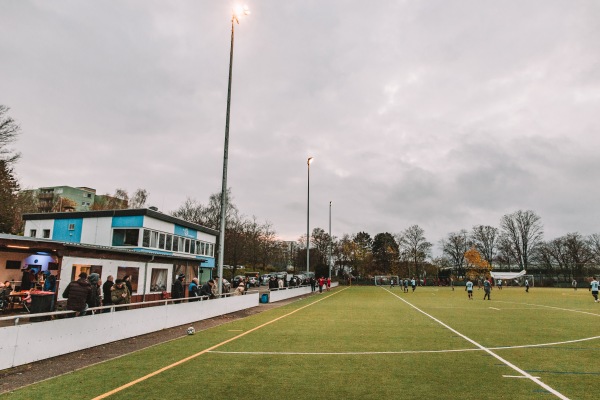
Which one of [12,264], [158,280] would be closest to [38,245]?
[12,264]

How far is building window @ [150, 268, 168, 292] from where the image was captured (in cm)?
2416

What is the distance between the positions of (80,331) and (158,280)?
575 inches

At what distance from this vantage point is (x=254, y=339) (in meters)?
12.6

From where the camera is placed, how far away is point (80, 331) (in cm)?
1066

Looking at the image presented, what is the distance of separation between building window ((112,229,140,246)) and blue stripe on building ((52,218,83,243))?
9.08ft

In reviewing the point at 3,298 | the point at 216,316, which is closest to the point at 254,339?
the point at 216,316

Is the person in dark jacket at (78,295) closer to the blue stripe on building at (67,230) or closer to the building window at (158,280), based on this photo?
the building window at (158,280)

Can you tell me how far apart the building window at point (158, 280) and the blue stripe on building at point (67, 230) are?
28.3ft

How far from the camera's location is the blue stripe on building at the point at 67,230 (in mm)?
29297

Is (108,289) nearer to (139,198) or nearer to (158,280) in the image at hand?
(158,280)

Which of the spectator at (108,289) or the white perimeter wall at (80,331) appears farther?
the spectator at (108,289)

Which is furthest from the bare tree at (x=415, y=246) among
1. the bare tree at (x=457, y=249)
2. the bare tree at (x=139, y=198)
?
the bare tree at (x=139, y=198)

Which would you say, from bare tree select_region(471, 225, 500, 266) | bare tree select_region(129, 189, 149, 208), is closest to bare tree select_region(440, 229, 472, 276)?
bare tree select_region(471, 225, 500, 266)

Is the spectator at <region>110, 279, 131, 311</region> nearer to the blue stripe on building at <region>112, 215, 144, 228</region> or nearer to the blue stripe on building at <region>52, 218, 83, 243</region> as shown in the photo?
the blue stripe on building at <region>112, 215, 144, 228</region>
